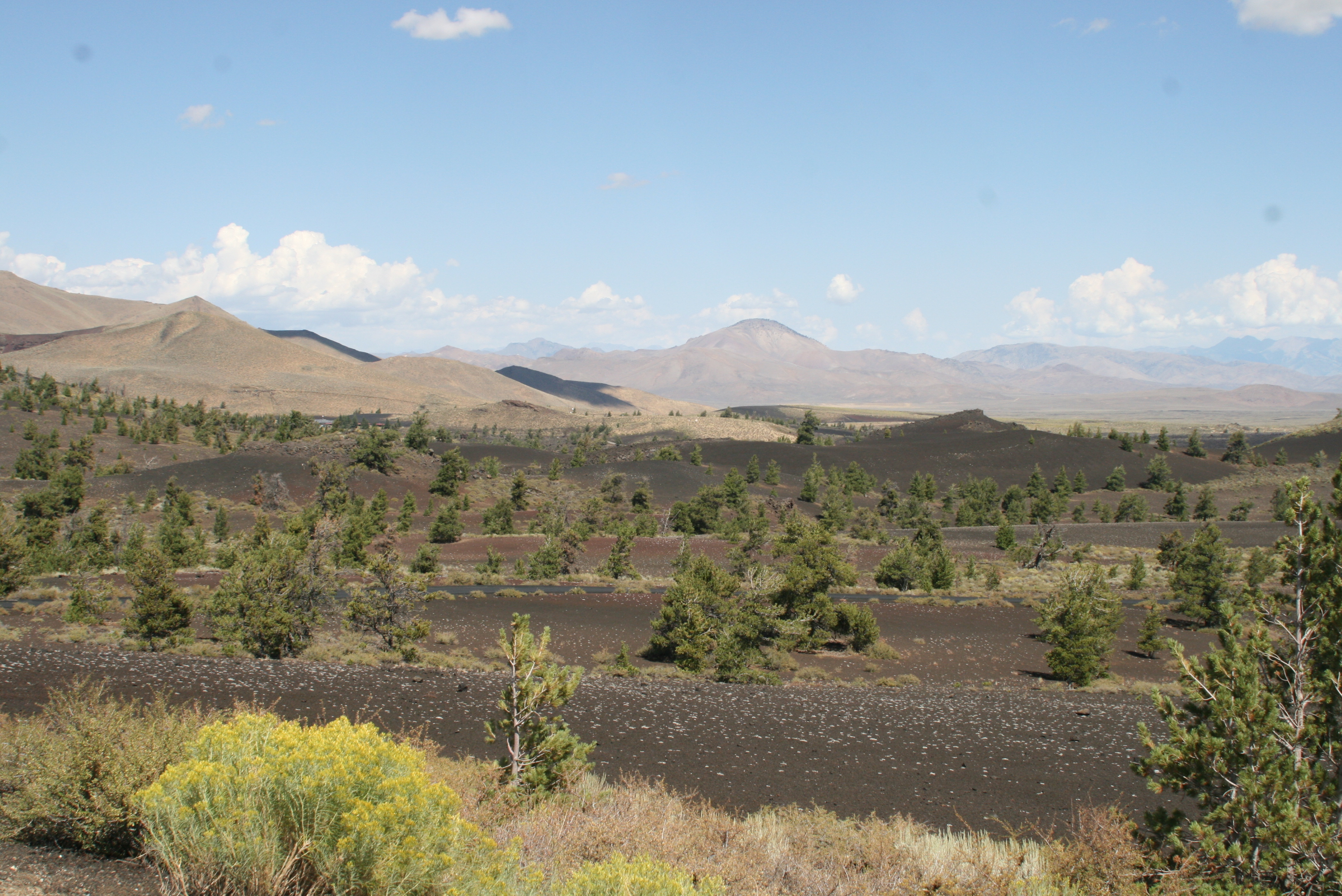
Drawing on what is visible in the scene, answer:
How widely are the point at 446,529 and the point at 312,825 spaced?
143 ft

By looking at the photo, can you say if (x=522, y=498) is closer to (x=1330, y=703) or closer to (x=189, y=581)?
(x=189, y=581)

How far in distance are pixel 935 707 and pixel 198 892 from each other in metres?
15.0

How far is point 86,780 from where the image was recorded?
631 centimetres

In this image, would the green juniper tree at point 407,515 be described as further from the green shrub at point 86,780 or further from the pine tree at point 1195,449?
the pine tree at point 1195,449

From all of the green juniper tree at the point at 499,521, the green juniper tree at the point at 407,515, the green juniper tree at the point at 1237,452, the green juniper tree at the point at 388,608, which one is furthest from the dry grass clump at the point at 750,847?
the green juniper tree at the point at 1237,452

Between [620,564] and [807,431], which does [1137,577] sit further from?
[807,431]

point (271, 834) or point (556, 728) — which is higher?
point (271, 834)

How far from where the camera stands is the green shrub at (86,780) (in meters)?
6.15

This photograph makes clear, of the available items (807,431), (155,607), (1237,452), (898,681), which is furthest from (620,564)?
(1237,452)

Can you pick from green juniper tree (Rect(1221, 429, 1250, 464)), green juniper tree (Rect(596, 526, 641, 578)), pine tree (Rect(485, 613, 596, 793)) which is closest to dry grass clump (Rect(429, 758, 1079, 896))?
pine tree (Rect(485, 613, 596, 793))

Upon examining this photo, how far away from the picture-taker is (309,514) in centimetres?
3900

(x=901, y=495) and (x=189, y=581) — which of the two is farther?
(x=901, y=495)

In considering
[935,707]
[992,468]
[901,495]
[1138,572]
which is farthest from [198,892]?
[992,468]

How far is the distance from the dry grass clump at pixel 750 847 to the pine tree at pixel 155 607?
14.6 m
